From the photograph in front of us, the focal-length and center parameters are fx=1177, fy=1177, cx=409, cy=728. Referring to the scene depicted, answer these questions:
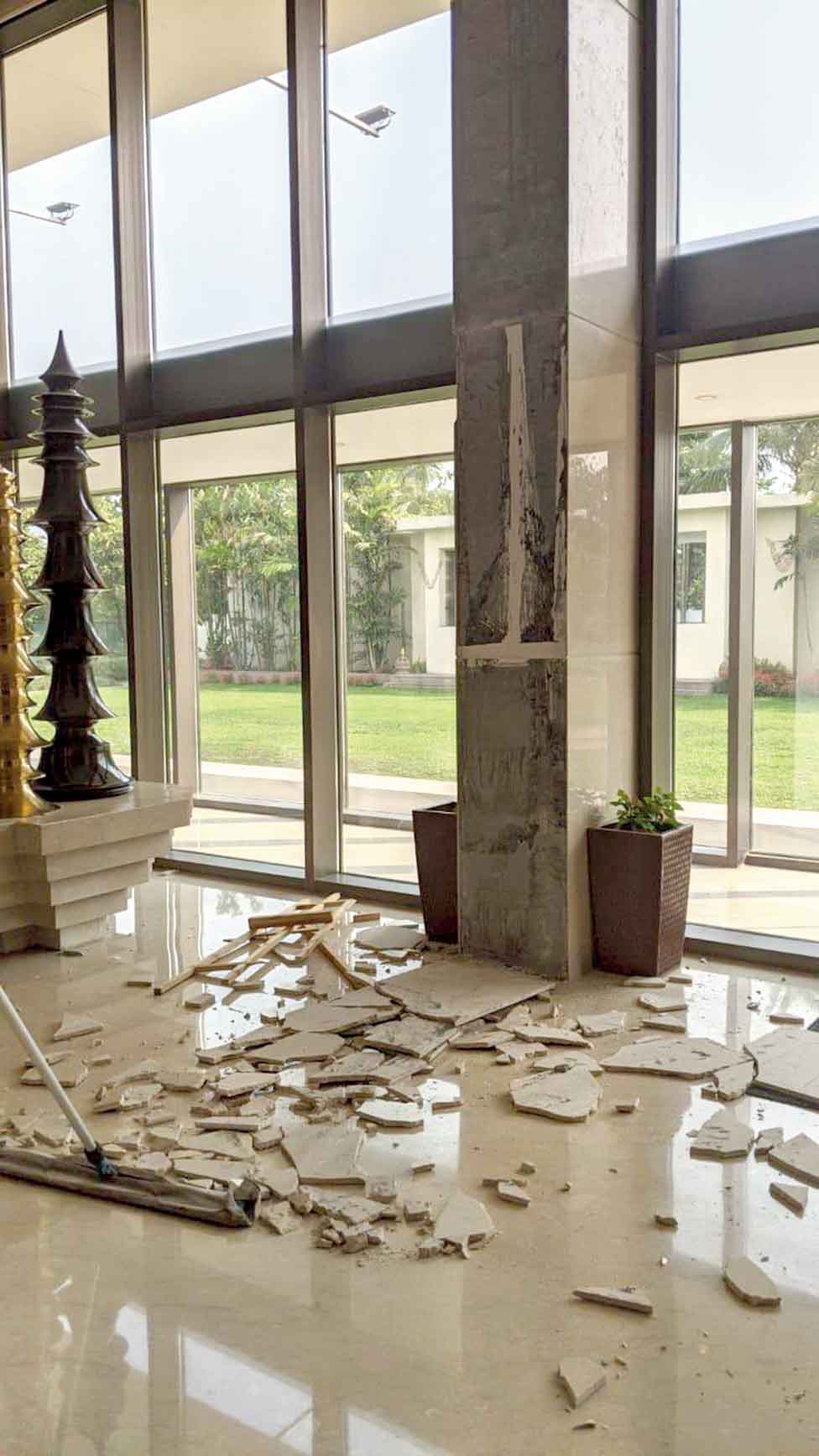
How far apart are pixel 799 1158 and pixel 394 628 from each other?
3.55 meters

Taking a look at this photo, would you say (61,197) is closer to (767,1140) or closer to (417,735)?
(417,735)

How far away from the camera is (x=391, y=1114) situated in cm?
322

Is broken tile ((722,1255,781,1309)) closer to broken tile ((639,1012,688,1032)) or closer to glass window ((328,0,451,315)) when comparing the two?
broken tile ((639,1012,688,1032))

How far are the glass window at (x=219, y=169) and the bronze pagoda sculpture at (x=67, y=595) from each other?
1089mm

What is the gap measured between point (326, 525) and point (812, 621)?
2434 mm

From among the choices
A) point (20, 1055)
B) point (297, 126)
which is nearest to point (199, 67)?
point (297, 126)

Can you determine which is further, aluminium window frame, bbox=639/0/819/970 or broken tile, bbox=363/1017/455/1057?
aluminium window frame, bbox=639/0/819/970

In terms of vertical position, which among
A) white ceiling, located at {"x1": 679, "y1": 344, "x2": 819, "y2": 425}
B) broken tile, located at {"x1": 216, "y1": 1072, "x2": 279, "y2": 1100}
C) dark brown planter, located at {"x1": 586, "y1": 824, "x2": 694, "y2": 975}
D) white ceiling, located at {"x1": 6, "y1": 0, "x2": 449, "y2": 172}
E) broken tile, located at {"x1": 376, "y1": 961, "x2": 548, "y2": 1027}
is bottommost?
broken tile, located at {"x1": 216, "y1": 1072, "x2": 279, "y2": 1100}

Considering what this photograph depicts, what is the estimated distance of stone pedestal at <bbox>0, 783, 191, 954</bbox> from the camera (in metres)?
4.89

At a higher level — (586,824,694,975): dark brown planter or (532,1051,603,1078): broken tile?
(586,824,694,975): dark brown planter

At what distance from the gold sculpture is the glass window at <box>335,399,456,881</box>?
164 cm

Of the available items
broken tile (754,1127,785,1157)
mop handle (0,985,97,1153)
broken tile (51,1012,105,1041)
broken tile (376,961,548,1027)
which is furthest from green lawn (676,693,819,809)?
mop handle (0,985,97,1153)

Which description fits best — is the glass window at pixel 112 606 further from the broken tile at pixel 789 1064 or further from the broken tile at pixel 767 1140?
the broken tile at pixel 767 1140

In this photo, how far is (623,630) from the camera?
476 centimetres
